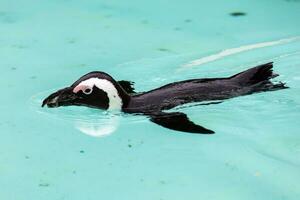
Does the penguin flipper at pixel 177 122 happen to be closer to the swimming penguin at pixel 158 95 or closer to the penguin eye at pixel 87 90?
the swimming penguin at pixel 158 95

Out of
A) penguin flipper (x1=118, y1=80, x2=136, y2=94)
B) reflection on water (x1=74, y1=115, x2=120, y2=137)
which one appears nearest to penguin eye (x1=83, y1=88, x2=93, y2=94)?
reflection on water (x1=74, y1=115, x2=120, y2=137)

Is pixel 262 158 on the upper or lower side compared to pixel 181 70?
lower

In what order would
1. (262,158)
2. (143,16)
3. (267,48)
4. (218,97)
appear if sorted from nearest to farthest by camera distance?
(262,158) < (218,97) < (267,48) < (143,16)

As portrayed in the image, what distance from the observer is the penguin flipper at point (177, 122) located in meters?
2.41

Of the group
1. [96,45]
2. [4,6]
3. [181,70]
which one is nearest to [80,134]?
[181,70]

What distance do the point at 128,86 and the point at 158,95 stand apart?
34cm

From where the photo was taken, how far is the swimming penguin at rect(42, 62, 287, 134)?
7.88ft

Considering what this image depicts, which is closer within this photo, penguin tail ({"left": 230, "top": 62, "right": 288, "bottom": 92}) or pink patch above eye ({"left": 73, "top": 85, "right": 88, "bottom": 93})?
pink patch above eye ({"left": 73, "top": 85, "right": 88, "bottom": 93})

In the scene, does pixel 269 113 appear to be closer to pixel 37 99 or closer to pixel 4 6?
pixel 37 99

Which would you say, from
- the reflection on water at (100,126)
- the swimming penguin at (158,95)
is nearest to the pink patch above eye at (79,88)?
the swimming penguin at (158,95)

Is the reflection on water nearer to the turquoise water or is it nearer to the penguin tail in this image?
the turquoise water

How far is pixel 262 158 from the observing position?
7.49 ft

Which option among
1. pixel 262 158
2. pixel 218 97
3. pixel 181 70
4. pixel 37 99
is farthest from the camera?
pixel 181 70

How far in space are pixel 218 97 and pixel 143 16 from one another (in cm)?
128
